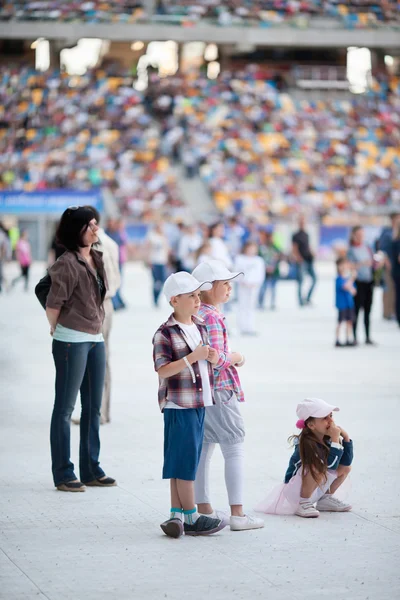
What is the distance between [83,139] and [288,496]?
1337 inches

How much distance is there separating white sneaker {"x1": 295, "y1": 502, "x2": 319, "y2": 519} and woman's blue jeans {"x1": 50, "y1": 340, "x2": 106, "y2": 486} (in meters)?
1.40

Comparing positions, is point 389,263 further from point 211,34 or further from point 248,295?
point 211,34

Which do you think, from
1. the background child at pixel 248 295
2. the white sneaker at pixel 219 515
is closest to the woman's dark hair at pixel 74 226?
the white sneaker at pixel 219 515

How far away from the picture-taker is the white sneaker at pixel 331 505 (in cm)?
614

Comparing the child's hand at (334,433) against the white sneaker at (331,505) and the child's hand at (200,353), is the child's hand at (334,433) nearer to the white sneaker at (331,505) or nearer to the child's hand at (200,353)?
the white sneaker at (331,505)

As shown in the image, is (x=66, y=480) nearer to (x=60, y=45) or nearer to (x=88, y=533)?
(x=88, y=533)

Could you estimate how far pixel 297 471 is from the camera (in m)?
6.09

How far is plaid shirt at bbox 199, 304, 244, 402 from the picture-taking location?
566 cm

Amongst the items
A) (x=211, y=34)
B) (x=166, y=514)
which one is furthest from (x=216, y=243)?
(x=211, y=34)

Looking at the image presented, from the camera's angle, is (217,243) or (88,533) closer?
(88,533)

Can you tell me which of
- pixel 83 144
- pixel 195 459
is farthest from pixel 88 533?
pixel 83 144

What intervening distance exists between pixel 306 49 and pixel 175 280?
45.7 metres

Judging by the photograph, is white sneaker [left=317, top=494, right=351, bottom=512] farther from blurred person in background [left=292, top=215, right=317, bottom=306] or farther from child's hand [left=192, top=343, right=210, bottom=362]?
blurred person in background [left=292, top=215, right=317, bottom=306]

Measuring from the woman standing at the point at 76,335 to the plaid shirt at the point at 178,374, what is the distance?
117cm
